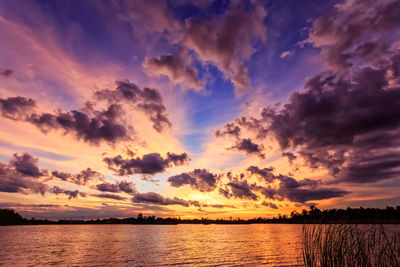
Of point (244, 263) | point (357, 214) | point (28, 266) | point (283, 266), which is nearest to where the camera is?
point (357, 214)

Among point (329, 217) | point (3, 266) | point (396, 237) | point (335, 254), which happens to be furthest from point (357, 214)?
point (3, 266)

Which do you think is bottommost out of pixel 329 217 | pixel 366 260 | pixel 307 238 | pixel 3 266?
pixel 3 266

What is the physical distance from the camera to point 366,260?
44.9 ft

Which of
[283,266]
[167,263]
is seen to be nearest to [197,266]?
[167,263]

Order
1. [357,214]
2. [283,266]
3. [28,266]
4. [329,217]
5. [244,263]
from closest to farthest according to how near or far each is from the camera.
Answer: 1. [357,214]
2. [329,217]
3. [283,266]
4. [244,263]
5. [28,266]

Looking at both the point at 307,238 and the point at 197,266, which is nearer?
the point at 307,238

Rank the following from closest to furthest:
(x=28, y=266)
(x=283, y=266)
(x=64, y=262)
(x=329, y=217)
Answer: (x=329, y=217) < (x=283, y=266) < (x=28, y=266) < (x=64, y=262)

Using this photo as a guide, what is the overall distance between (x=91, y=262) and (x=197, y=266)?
22.0 m

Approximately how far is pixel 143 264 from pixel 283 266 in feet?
77.7

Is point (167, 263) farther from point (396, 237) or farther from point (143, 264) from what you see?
point (396, 237)

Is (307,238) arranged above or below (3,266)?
above

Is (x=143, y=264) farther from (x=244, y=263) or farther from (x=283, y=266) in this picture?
(x=283, y=266)

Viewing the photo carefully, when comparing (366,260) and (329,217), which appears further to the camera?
(329,217)

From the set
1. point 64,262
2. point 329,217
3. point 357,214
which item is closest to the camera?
point 357,214
